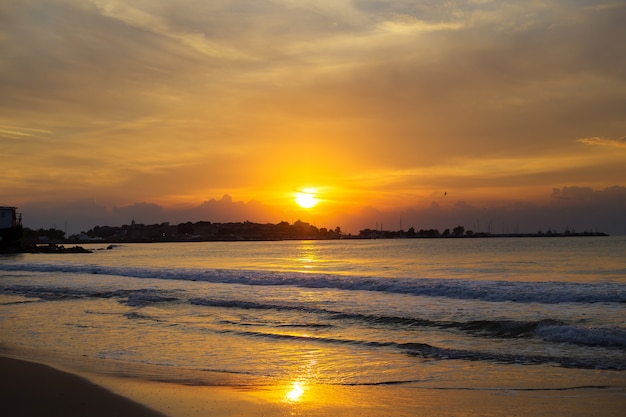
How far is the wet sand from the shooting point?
25.7 feet

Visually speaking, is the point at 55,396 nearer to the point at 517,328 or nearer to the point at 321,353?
the point at 321,353

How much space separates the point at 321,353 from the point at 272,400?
4118 millimetres

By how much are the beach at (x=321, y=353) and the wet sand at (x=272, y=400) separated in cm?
3

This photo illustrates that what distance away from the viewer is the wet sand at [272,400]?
7840mm

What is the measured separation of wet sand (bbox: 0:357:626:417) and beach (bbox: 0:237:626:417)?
1.2 inches

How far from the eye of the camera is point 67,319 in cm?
1761

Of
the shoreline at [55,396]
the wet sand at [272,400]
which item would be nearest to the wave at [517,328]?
the wet sand at [272,400]

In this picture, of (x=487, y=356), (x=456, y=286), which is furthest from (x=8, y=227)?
(x=487, y=356)

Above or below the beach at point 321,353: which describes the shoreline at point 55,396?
above

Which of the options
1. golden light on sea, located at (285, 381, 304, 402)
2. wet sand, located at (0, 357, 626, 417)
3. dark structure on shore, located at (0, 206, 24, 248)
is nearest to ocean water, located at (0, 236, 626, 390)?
golden light on sea, located at (285, 381, 304, 402)

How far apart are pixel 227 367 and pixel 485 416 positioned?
5357 millimetres

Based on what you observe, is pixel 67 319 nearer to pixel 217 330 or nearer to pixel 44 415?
pixel 217 330

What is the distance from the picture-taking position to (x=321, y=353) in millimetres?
12516

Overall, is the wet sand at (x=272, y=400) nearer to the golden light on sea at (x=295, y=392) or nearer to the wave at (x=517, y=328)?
the golden light on sea at (x=295, y=392)
